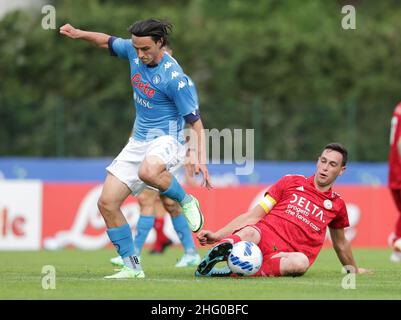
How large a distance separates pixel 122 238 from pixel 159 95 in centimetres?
136

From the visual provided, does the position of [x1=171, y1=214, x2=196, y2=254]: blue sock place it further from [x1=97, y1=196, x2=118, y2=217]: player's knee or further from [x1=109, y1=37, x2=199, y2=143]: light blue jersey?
[x1=97, y1=196, x2=118, y2=217]: player's knee

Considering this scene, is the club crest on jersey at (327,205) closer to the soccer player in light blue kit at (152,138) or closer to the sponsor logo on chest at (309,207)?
the sponsor logo on chest at (309,207)

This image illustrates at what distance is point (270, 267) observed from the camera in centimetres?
1041

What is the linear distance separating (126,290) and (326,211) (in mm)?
2455

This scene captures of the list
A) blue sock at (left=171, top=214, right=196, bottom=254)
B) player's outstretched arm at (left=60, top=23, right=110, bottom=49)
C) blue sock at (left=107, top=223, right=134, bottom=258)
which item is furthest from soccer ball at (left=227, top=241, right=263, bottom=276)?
blue sock at (left=171, top=214, right=196, bottom=254)

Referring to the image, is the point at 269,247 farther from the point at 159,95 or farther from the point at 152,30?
the point at 152,30

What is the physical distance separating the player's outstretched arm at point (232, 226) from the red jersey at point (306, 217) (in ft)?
0.29

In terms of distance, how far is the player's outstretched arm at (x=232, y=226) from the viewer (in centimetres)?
973

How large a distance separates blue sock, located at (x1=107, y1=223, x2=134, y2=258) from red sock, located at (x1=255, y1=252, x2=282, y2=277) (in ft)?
4.07

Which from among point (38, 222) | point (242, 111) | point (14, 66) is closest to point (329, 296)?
point (38, 222)

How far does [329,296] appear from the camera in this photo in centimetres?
866

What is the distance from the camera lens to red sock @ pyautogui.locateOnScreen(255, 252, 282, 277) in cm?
1038

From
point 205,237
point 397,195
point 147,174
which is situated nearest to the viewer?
point 205,237

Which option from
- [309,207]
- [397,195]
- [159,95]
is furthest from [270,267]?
[397,195]
